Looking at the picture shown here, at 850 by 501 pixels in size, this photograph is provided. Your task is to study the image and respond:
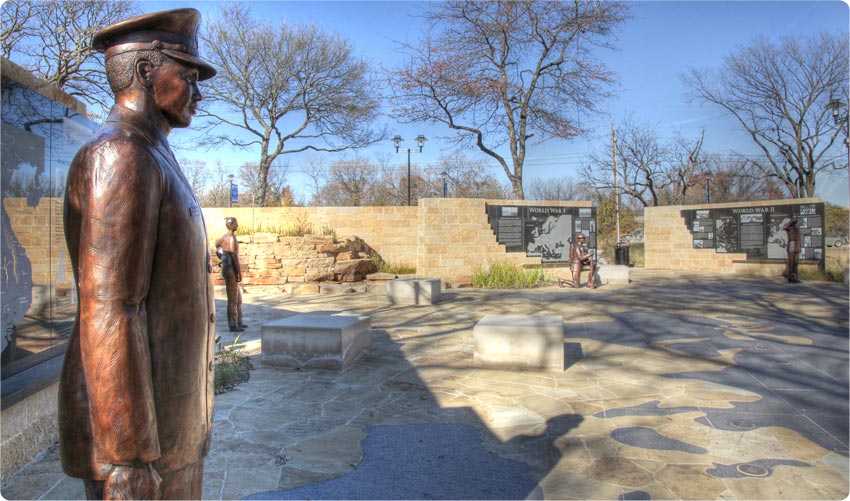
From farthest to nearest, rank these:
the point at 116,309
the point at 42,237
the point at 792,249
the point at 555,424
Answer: the point at 792,249 < the point at 555,424 < the point at 42,237 < the point at 116,309

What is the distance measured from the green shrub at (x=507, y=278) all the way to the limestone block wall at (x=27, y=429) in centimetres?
1151

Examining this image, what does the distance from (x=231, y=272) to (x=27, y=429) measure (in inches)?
184

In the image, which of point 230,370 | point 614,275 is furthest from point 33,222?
point 614,275

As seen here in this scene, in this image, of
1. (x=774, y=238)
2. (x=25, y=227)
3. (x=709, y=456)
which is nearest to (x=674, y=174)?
(x=774, y=238)

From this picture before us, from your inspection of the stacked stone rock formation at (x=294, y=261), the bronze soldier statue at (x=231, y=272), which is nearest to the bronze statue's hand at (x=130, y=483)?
the bronze soldier statue at (x=231, y=272)

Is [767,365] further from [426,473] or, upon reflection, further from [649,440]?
[426,473]

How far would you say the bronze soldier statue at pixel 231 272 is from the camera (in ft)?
26.0

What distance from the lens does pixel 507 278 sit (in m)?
14.2

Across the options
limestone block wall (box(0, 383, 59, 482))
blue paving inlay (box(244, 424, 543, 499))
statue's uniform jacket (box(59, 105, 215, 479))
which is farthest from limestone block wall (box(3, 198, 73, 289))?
statue's uniform jacket (box(59, 105, 215, 479))

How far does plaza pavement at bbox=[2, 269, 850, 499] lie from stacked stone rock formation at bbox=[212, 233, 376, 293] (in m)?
6.97

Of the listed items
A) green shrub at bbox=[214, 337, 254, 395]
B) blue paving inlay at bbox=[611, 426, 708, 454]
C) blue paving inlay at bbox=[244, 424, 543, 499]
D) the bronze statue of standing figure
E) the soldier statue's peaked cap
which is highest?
the soldier statue's peaked cap

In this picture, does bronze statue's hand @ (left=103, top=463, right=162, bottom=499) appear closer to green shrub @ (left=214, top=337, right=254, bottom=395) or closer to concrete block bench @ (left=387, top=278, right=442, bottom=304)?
green shrub @ (left=214, top=337, right=254, bottom=395)

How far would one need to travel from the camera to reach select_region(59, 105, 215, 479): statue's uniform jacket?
1.22 metres

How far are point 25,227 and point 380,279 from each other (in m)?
12.0
